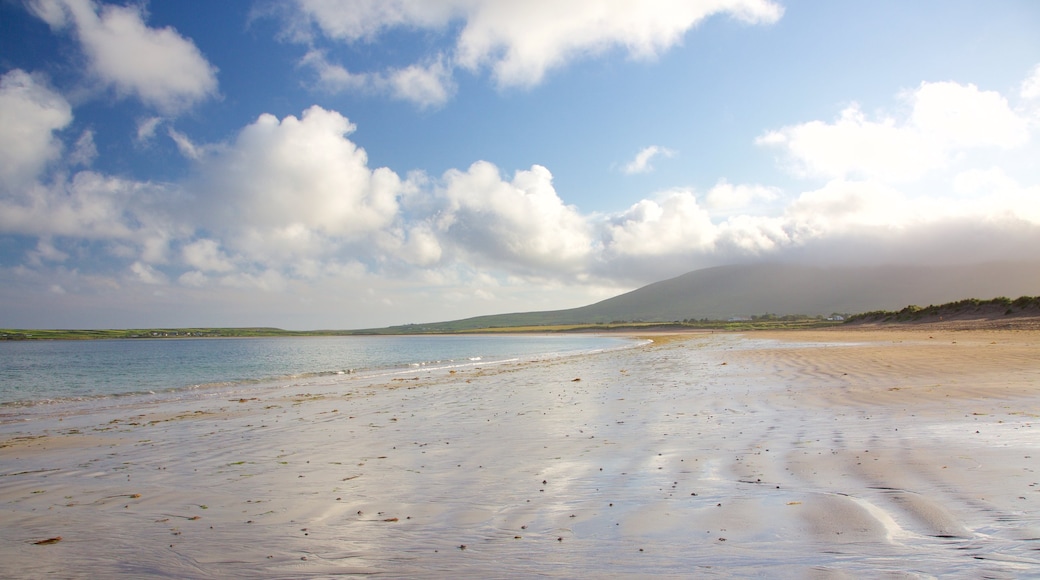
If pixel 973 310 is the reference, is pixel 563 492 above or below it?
below

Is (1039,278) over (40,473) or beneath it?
over

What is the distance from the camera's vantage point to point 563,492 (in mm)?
6312

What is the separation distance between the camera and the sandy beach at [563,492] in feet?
14.4

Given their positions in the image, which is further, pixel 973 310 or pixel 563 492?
pixel 973 310

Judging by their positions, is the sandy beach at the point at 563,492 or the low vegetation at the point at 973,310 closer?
the sandy beach at the point at 563,492

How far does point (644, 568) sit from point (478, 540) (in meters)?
1.55

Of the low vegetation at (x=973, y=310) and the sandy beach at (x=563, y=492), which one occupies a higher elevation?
the low vegetation at (x=973, y=310)

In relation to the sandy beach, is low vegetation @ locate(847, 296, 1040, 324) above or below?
above

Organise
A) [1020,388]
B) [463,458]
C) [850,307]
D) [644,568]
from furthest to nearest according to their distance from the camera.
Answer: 1. [850,307]
2. [1020,388]
3. [463,458]
4. [644,568]

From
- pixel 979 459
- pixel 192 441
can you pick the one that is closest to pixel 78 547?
pixel 192 441

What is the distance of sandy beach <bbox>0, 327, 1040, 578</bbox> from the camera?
439cm

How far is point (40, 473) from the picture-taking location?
8.71 metres

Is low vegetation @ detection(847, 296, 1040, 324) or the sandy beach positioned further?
low vegetation @ detection(847, 296, 1040, 324)

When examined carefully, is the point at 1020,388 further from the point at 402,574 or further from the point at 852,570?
the point at 402,574
